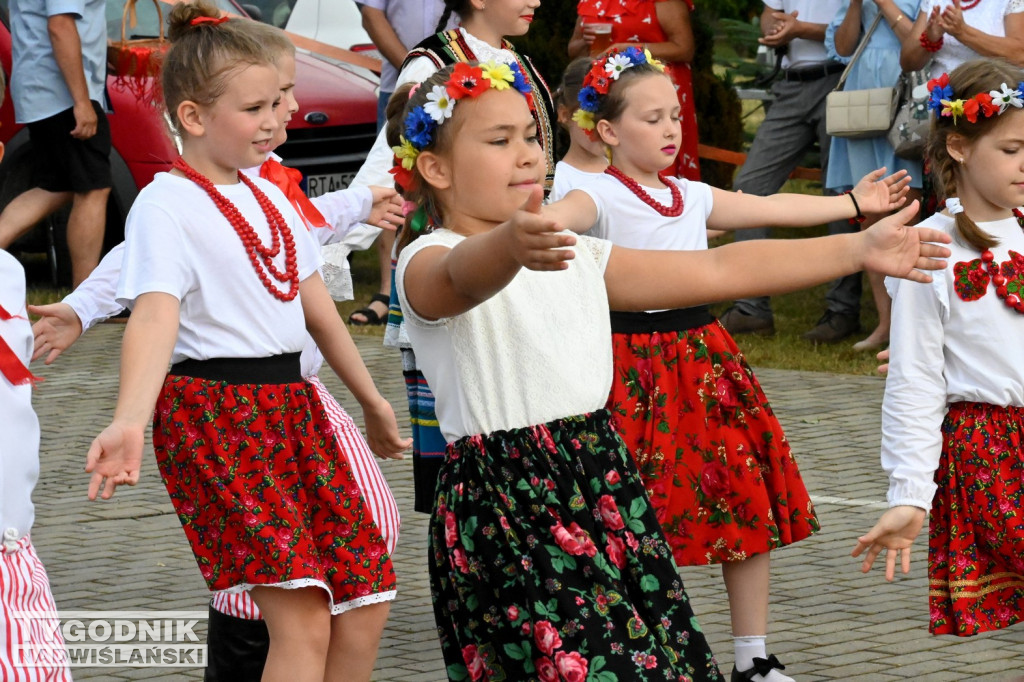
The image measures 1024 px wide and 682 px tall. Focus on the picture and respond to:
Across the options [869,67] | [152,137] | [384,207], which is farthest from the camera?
[152,137]

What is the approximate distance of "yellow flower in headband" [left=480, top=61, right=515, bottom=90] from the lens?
137 inches

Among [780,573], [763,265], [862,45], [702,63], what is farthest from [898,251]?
[702,63]

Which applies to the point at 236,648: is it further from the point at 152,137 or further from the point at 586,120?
the point at 152,137

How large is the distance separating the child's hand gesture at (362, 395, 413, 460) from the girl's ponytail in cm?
150

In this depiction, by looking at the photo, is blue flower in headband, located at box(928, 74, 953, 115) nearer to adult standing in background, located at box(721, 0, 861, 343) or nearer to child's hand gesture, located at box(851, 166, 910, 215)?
child's hand gesture, located at box(851, 166, 910, 215)

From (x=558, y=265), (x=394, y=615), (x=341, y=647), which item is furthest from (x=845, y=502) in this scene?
(x=558, y=265)

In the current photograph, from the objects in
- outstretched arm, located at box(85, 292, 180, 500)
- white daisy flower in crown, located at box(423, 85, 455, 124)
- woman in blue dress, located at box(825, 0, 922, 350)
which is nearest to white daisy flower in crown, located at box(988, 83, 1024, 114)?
white daisy flower in crown, located at box(423, 85, 455, 124)

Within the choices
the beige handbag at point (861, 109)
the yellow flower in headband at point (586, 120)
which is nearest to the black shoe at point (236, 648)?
the yellow flower in headband at point (586, 120)

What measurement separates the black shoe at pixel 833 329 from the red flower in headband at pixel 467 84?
622 cm

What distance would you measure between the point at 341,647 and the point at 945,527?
1.58 m

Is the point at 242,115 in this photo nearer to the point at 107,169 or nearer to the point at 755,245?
the point at 755,245

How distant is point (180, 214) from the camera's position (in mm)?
3748

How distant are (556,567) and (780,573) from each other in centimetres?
269

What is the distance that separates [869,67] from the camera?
862 cm
